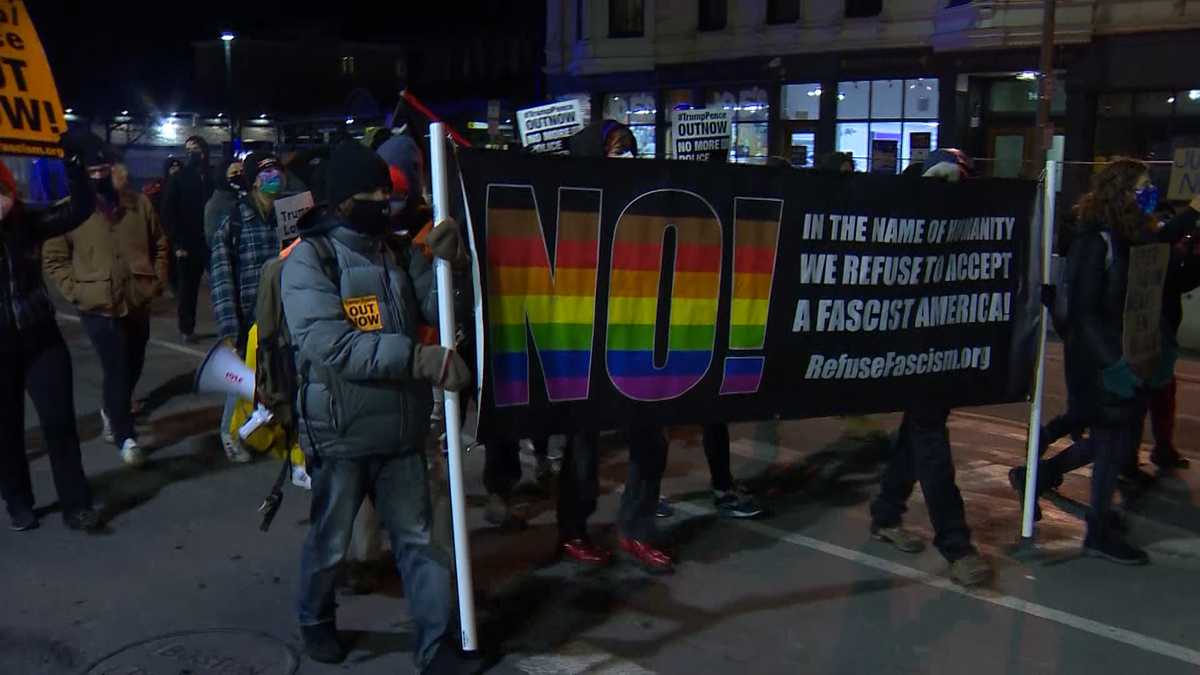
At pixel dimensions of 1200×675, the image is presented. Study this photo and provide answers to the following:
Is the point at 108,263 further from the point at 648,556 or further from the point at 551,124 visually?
the point at 648,556

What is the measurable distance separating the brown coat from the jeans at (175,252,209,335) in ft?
14.6

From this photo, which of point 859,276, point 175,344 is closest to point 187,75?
point 175,344

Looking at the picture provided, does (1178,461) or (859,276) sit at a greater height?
(859,276)

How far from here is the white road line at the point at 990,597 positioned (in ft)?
14.9

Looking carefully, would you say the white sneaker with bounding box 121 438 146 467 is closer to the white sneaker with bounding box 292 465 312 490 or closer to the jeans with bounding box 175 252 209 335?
the white sneaker with bounding box 292 465 312 490

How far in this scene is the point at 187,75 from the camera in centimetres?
5562

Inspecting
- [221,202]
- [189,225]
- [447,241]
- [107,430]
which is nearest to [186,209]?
[189,225]

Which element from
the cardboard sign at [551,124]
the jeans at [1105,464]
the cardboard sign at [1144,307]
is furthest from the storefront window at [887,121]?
the jeans at [1105,464]

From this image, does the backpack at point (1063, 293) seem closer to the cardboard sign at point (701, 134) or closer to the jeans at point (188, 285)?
the cardboard sign at point (701, 134)

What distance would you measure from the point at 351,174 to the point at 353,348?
0.63m

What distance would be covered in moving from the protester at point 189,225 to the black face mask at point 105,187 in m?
4.87

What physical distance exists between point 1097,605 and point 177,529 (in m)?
4.66

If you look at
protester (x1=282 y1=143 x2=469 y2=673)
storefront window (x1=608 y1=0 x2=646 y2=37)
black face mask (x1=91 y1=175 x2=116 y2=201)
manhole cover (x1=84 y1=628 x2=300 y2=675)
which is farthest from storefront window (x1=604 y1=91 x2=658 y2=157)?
protester (x1=282 y1=143 x2=469 y2=673)

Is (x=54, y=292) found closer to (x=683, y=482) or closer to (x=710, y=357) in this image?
(x=683, y=482)
